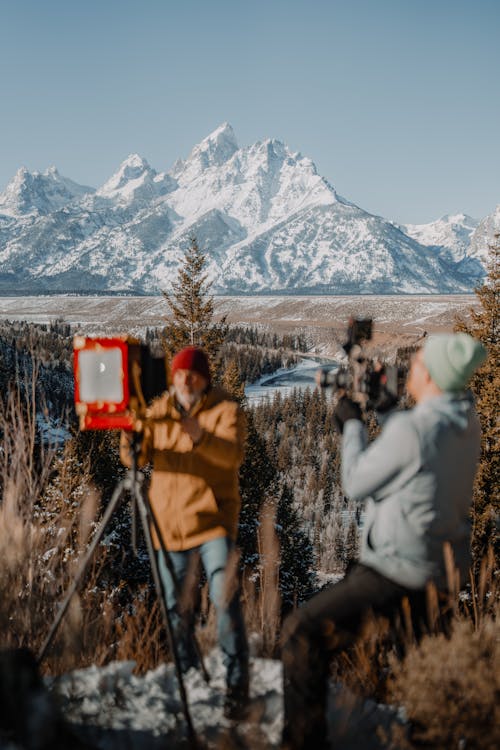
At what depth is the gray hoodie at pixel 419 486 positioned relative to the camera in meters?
2.09

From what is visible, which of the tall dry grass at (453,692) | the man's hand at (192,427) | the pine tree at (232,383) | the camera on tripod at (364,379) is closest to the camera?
the tall dry grass at (453,692)

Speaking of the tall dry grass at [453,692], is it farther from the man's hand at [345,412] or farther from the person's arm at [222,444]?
the person's arm at [222,444]

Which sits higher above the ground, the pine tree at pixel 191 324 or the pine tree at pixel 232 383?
the pine tree at pixel 191 324

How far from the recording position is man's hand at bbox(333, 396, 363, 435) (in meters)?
2.45

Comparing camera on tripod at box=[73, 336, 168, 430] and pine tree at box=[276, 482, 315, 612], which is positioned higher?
camera on tripod at box=[73, 336, 168, 430]

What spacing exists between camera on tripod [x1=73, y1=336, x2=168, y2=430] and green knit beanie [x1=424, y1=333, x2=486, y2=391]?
1299 millimetres

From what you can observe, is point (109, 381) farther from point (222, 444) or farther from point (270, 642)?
point (270, 642)

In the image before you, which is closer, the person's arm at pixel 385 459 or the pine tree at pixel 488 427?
the person's arm at pixel 385 459

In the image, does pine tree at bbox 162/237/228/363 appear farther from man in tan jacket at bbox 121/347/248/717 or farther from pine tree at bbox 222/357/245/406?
man in tan jacket at bbox 121/347/248/717

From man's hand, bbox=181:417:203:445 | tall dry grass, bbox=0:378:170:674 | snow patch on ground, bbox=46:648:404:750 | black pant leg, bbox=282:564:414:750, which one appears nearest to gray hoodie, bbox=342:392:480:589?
black pant leg, bbox=282:564:414:750

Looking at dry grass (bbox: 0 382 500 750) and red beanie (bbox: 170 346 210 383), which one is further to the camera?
red beanie (bbox: 170 346 210 383)

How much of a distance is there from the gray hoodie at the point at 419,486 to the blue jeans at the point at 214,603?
0.73 metres

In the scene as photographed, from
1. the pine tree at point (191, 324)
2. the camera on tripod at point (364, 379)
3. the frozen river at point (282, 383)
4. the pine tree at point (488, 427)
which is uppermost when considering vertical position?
the pine tree at point (191, 324)

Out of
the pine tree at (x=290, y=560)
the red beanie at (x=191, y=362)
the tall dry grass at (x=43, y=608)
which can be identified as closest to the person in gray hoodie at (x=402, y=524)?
the red beanie at (x=191, y=362)
